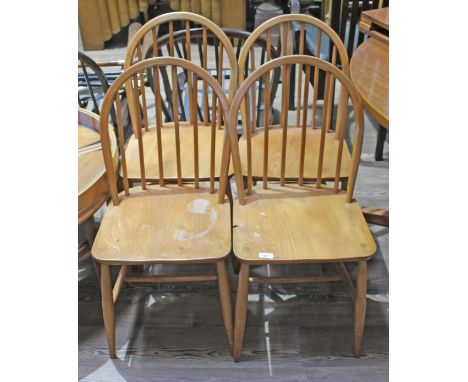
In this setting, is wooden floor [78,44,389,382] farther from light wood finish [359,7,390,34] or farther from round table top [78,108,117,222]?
light wood finish [359,7,390,34]

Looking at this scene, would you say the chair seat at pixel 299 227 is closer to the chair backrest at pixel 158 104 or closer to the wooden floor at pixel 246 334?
the chair backrest at pixel 158 104

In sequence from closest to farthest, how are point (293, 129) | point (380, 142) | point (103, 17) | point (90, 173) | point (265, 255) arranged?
point (265, 255) < point (90, 173) < point (293, 129) < point (380, 142) < point (103, 17)

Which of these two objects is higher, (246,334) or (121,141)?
(121,141)

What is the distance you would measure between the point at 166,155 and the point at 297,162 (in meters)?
0.46

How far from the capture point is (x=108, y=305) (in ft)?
4.23

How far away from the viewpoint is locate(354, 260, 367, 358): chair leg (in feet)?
4.05

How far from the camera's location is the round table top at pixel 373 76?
1.24m

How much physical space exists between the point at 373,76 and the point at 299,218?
21.2 inches

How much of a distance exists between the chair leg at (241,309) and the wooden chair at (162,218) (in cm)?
3

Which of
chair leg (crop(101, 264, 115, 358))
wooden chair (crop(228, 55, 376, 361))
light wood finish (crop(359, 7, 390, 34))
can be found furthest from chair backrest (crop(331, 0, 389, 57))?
chair leg (crop(101, 264, 115, 358))

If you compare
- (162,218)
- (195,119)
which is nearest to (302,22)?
(195,119)

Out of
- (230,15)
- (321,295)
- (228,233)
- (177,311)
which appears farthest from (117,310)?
(230,15)

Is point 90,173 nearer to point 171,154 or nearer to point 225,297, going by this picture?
point 171,154

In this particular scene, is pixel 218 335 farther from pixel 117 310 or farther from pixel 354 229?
pixel 354 229
